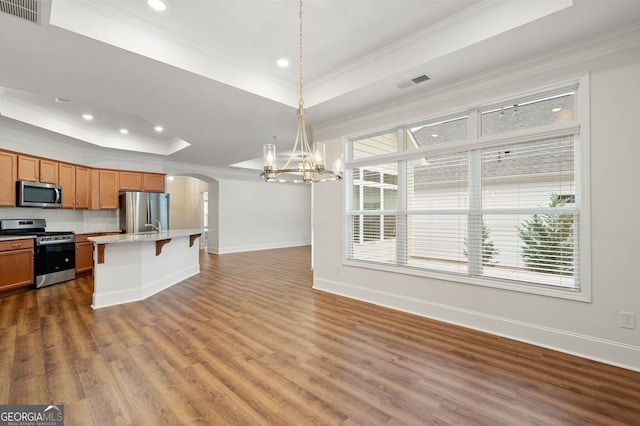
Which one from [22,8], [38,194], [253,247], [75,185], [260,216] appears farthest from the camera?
[260,216]

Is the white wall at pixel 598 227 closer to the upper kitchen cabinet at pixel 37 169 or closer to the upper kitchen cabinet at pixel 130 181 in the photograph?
the upper kitchen cabinet at pixel 37 169

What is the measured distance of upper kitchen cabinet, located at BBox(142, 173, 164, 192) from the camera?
7.06 metres

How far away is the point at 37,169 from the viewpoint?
5.12m

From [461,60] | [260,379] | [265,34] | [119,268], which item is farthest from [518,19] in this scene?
[119,268]

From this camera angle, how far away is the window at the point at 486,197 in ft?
8.89

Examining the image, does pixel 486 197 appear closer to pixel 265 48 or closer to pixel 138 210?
pixel 265 48

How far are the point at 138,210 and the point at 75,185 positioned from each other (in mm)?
1234

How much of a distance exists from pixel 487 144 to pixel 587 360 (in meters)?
2.21

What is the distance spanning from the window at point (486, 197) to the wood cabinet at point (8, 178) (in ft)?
19.3

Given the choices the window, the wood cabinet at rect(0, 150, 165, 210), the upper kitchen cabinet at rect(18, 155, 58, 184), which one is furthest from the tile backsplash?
the window

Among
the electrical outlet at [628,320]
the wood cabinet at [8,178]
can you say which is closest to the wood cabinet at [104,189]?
the wood cabinet at [8,178]

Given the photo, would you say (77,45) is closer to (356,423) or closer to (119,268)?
(119,268)

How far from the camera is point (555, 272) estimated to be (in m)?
2.73

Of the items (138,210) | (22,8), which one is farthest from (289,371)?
(138,210)
